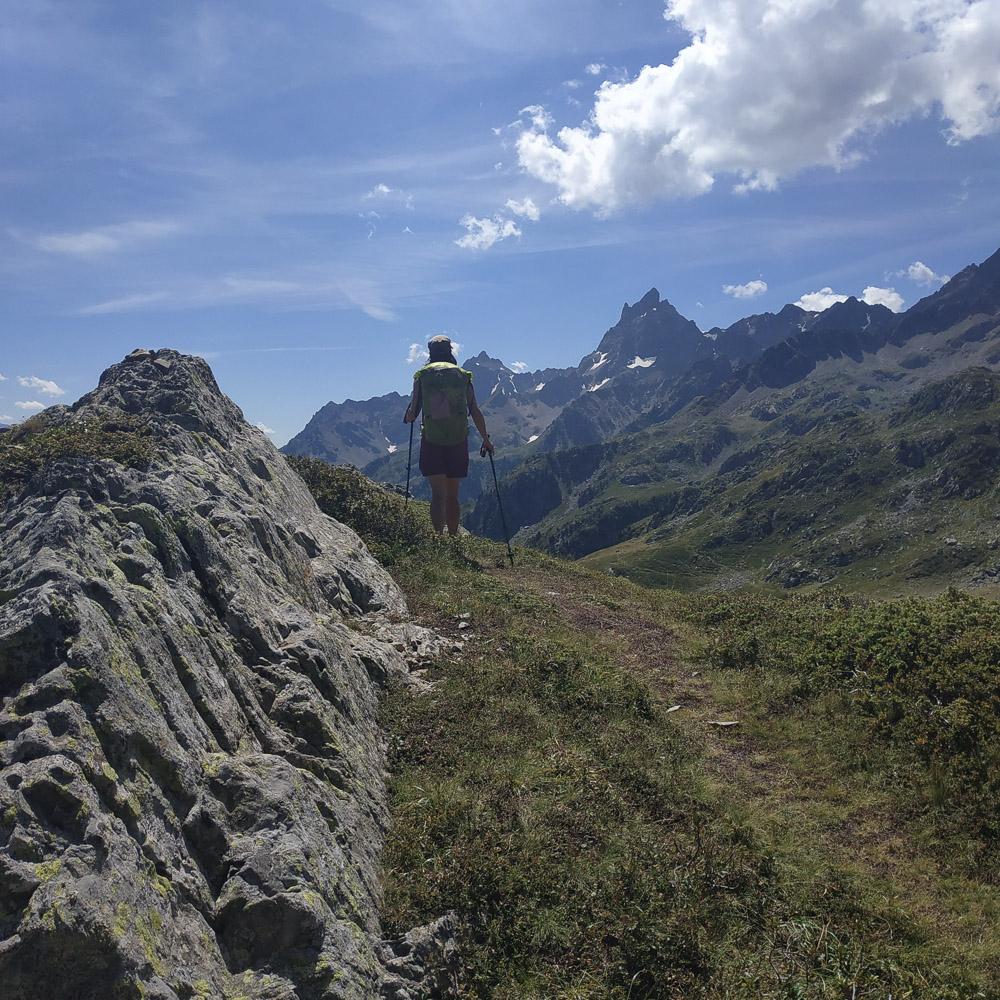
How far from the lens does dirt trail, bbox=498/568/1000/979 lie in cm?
795

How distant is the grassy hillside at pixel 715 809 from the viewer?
23.5ft

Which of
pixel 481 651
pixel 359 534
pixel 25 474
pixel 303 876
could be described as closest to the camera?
pixel 303 876

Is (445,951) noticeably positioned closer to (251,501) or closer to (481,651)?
(481,651)

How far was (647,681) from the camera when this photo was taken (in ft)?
48.9

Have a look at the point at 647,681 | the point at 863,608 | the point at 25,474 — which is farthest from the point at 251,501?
the point at 863,608

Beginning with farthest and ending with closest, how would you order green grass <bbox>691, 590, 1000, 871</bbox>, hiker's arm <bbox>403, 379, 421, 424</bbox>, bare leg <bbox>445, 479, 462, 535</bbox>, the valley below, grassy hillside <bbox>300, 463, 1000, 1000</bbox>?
bare leg <bbox>445, 479, 462, 535</bbox> < hiker's arm <bbox>403, 379, 421, 424</bbox> < green grass <bbox>691, 590, 1000, 871</bbox> < grassy hillside <bbox>300, 463, 1000, 1000</bbox> < the valley below

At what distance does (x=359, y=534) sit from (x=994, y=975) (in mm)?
19490

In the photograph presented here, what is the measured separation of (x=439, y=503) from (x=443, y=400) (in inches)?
165

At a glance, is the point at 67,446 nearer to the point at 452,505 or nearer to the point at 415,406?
the point at 415,406

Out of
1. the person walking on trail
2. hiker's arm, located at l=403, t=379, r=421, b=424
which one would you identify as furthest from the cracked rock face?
hiker's arm, located at l=403, t=379, r=421, b=424

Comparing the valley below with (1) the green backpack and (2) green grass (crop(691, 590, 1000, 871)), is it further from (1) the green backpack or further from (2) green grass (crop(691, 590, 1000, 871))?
(1) the green backpack

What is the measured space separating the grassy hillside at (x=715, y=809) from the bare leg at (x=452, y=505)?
9.81m

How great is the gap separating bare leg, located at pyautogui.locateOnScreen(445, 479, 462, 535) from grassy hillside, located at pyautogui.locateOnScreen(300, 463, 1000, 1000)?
981cm

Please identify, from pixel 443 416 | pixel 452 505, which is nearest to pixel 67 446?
pixel 443 416
